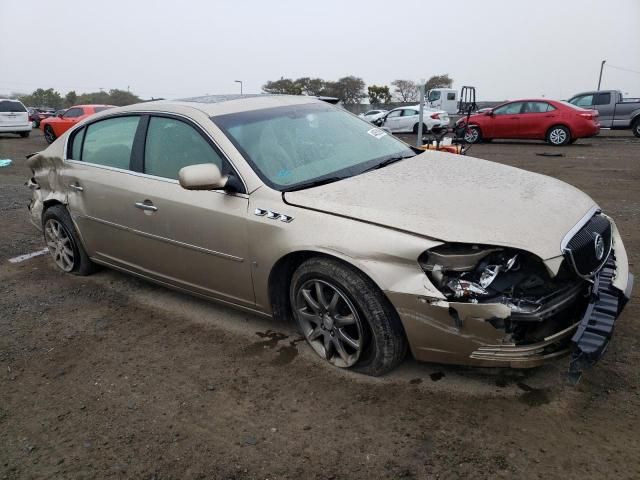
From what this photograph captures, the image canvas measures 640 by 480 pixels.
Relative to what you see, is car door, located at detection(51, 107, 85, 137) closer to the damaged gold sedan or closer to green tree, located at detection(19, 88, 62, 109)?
the damaged gold sedan

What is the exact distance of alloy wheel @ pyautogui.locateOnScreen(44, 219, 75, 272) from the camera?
15.1 ft

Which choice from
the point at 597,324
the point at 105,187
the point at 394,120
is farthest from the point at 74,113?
the point at 597,324

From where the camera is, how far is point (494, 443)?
2.29 m

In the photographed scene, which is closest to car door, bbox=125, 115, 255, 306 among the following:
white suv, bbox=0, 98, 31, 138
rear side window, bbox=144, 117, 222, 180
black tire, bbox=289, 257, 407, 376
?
rear side window, bbox=144, 117, 222, 180

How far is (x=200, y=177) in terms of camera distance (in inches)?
117

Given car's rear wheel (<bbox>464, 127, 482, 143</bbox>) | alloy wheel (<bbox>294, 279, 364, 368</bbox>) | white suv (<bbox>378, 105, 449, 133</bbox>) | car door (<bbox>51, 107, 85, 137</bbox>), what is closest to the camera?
alloy wheel (<bbox>294, 279, 364, 368</bbox>)

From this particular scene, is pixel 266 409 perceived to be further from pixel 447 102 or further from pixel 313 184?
pixel 447 102

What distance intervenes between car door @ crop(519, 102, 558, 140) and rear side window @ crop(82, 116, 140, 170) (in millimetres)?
13231

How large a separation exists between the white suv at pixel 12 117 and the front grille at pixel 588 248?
70.2 ft

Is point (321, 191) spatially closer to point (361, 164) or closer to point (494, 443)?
point (361, 164)

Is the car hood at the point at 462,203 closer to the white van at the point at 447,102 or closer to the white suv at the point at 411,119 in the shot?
the white suv at the point at 411,119

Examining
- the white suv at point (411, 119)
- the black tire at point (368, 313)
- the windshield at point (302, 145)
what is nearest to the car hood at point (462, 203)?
the windshield at point (302, 145)

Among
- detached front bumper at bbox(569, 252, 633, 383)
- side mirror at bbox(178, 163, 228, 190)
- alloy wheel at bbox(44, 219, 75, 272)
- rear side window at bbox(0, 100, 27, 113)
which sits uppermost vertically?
rear side window at bbox(0, 100, 27, 113)

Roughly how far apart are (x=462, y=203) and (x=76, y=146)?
3357 mm
